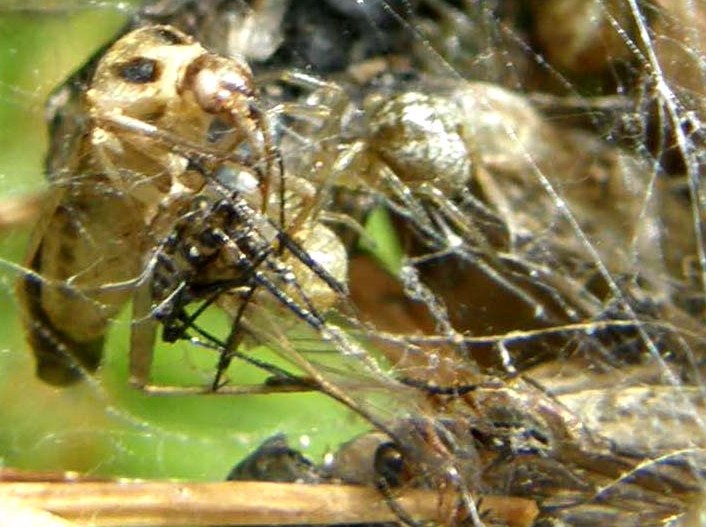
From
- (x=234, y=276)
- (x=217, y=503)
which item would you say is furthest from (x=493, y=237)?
(x=217, y=503)

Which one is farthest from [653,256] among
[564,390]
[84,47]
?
[84,47]

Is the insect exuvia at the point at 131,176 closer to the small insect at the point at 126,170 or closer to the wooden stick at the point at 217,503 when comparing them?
the small insect at the point at 126,170

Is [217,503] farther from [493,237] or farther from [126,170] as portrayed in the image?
[493,237]

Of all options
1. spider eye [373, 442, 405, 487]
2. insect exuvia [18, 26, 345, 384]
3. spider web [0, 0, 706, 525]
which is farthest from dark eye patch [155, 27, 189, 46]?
spider eye [373, 442, 405, 487]

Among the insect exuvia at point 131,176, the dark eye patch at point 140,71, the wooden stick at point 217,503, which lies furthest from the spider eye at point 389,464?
the dark eye patch at point 140,71

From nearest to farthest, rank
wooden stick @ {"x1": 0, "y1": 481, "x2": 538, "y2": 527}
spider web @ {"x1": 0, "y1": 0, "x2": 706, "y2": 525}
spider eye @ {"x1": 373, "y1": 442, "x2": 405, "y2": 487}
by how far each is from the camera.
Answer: wooden stick @ {"x1": 0, "y1": 481, "x2": 538, "y2": 527}
spider eye @ {"x1": 373, "y1": 442, "x2": 405, "y2": 487}
spider web @ {"x1": 0, "y1": 0, "x2": 706, "y2": 525}

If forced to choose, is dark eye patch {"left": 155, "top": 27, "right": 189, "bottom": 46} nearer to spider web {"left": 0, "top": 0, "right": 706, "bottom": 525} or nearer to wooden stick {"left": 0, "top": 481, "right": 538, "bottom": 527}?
spider web {"left": 0, "top": 0, "right": 706, "bottom": 525}
